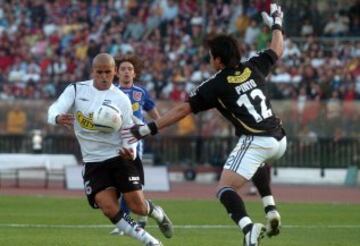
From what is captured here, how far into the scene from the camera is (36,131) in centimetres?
3117

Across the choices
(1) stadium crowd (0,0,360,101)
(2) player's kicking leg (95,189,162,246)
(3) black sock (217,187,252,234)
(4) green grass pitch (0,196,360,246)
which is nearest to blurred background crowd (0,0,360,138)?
(1) stadium crowd (0,0,360,101)

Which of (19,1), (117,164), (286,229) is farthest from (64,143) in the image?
(117,164)

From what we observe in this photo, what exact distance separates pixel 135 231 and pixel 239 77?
194 cm

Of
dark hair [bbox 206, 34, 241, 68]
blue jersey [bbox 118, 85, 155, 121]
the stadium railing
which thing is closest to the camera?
dark hair [bbox 206, 34, 241, 68]

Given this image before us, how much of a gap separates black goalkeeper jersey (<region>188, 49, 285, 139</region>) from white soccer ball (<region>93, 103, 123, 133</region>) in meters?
0.92

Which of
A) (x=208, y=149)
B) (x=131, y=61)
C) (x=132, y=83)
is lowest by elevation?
(x=208, y=149)

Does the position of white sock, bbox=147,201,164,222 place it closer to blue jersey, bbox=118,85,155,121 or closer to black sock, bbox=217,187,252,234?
blue jersey, bbox=118,85,155,121

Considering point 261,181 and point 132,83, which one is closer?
point 261,181

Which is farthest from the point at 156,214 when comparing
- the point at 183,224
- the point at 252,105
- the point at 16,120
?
the point at 16,120

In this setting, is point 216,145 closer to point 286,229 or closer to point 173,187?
point 173,187

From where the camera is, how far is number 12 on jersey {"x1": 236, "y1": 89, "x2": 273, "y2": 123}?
1209 cm

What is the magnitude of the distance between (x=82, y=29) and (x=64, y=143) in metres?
5.19

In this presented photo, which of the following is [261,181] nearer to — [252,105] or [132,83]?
[252,105]

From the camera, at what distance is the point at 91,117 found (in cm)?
1271
